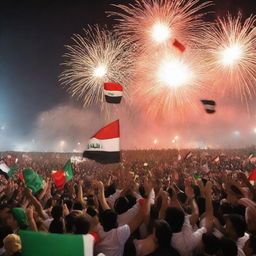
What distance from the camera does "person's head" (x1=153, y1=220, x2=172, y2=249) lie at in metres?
3.46

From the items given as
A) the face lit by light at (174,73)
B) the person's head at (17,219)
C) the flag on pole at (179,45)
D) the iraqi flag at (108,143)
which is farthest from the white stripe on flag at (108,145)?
the face lit by light at (174,73)

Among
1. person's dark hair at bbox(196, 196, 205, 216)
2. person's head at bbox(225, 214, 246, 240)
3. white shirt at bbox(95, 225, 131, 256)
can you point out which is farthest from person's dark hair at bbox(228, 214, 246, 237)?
person's dark hair at bbox(196, 196, 205, 216)

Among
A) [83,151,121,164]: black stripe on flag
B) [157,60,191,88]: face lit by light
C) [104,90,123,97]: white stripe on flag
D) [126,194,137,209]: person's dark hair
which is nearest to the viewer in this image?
[126,194,137,209]: person's dark hair

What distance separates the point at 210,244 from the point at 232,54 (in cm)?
1263

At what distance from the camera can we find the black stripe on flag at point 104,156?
7.04 meters

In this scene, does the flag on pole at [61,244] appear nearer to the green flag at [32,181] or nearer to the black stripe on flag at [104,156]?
the black stripe on flag at [104,156]

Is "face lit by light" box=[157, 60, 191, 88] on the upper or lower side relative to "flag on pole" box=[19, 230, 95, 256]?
upper

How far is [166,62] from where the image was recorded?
16.0m

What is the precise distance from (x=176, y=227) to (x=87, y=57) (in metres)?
13.6

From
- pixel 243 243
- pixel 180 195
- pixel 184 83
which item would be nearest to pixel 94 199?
pixel 180 195

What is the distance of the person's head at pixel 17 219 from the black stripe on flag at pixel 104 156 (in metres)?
2.55

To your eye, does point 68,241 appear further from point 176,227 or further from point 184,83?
point 184,83

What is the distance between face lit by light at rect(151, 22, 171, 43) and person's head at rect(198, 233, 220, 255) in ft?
40.2

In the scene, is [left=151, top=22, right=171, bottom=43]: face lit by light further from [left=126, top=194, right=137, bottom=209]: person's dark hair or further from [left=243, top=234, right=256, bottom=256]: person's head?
[left=243, top=234, right=256, bottom=256]: person's head
